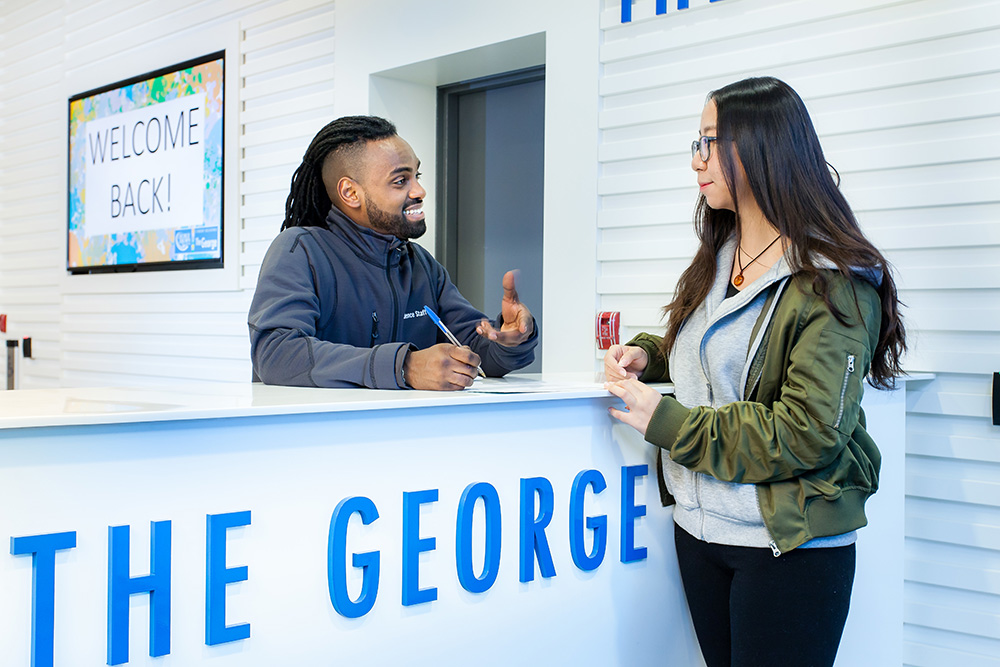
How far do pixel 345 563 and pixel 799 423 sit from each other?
78cm

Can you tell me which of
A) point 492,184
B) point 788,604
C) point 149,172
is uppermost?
point 149,172

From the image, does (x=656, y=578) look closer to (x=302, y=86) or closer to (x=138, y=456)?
(x=138, y=456)

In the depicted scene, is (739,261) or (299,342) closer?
(739,261)

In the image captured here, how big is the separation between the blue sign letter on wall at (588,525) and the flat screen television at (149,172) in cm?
341

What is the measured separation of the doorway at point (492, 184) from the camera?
12.9 feet

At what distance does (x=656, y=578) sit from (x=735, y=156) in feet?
2.96

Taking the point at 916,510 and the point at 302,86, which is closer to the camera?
the point at 916,510

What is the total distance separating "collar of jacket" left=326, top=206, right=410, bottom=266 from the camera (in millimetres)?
2289

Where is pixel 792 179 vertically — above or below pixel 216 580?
above

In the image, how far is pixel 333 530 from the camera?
4.73ft

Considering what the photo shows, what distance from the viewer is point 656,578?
1.94 m

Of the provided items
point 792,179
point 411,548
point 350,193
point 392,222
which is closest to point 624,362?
point 792,179

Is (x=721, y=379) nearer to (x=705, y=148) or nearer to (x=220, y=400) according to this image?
(x=705, y=148)

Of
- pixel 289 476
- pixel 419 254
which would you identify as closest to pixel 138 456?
pixel 289 476
